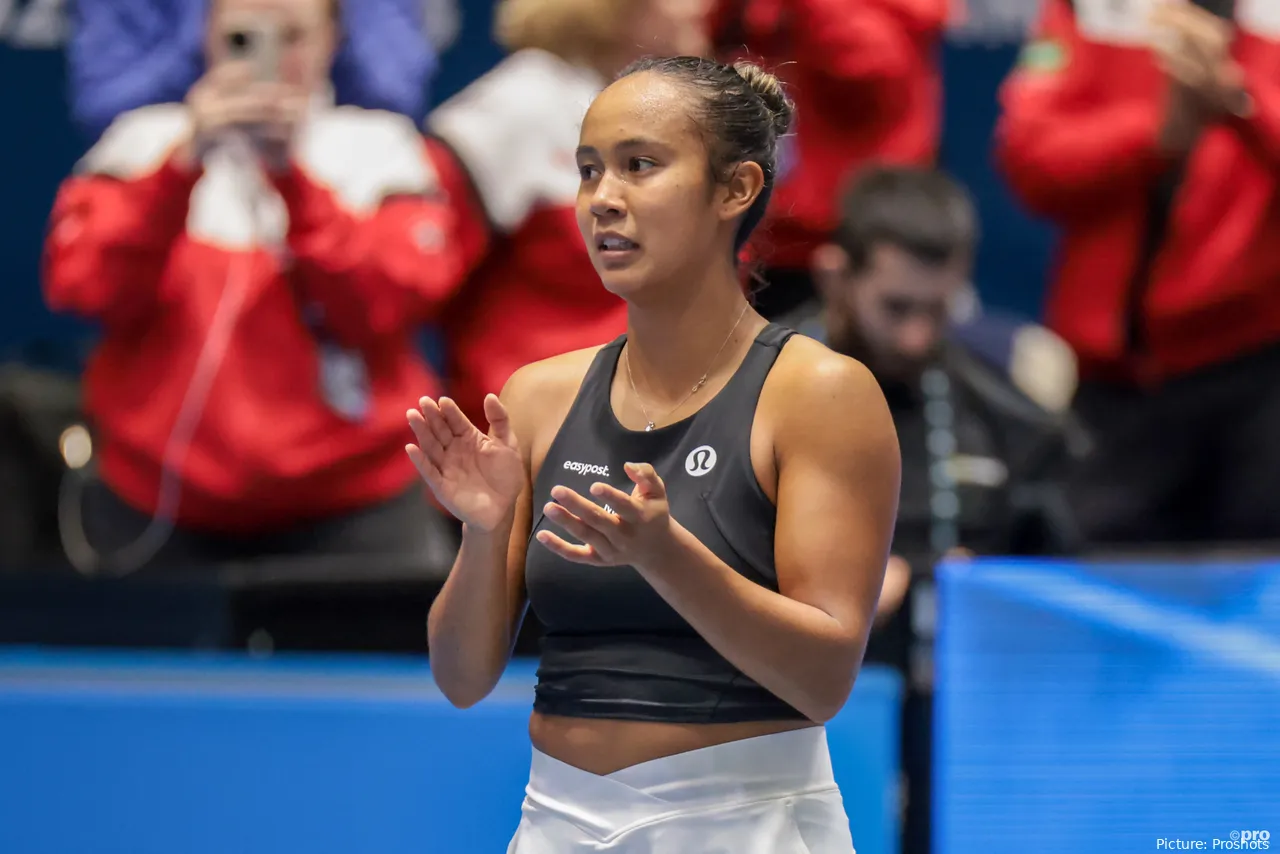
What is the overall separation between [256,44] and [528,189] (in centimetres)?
68

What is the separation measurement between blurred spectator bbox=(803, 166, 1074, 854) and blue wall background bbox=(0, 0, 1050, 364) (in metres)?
1.61

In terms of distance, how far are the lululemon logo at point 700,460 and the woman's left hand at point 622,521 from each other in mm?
185

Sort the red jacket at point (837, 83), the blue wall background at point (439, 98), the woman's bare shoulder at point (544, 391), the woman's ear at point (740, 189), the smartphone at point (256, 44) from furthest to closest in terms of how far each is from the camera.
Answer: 1. the blue wall background at point (439, 98)
2. the red jacket at point (837, 83)
3. the smartphone at point (256, 44)
4. the woman's bare shoulder at point (544, 391)
5. the woman's ear at point (740, 189)

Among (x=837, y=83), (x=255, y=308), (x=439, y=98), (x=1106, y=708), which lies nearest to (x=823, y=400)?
(x=1106, y=708)

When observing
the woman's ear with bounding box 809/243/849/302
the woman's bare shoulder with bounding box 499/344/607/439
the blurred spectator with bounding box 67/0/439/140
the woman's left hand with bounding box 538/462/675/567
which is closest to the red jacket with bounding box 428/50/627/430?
the blurred spectator with bounding box 67/0/439/140

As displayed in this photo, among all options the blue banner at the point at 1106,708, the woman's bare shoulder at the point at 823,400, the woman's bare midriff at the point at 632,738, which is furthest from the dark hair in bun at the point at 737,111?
the blue banner at the point at 1106,708

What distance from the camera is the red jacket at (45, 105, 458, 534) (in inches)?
138

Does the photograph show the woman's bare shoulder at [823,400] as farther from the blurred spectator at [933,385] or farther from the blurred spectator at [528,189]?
the blurred spectator at [528,189]

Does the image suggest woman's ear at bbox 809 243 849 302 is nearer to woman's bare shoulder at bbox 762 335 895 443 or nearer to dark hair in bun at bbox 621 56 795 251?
dark hair in bun at bbox 621 56 795 251

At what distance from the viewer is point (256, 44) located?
349 cm

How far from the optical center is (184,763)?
274cm

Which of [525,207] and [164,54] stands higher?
[164,54]

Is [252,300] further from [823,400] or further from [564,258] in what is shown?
[823,400]

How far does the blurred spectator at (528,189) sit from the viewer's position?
3777mm
